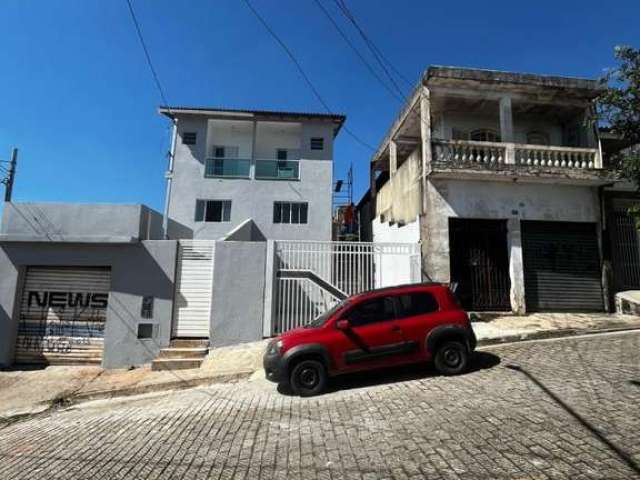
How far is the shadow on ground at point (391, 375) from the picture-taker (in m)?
6.93

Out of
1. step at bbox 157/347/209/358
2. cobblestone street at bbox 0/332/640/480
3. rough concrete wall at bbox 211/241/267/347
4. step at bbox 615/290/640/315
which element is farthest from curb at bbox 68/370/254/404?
step at bbox 615/290/640/315

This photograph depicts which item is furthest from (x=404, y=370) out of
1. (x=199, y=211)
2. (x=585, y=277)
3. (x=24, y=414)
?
(x=199, y=211)

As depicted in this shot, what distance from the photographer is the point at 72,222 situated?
11219mm

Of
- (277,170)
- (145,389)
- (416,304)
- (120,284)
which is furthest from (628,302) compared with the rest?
(277,170)

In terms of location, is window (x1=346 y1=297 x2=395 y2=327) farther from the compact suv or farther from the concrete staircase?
the concrete staircase

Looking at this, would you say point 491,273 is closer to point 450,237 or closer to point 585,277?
point 450,237

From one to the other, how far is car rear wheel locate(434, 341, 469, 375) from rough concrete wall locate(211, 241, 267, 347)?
5376 millimetres

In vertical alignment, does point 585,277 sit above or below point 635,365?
above

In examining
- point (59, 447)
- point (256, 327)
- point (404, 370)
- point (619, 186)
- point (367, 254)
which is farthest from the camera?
point (619, 186)

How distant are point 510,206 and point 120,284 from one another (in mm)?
11741

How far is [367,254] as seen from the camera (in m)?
11.5

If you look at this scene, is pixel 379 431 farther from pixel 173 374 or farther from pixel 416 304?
pixel 173 374

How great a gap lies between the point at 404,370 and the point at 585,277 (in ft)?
27.0

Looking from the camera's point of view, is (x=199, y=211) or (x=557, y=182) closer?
(x=557, y=182)
